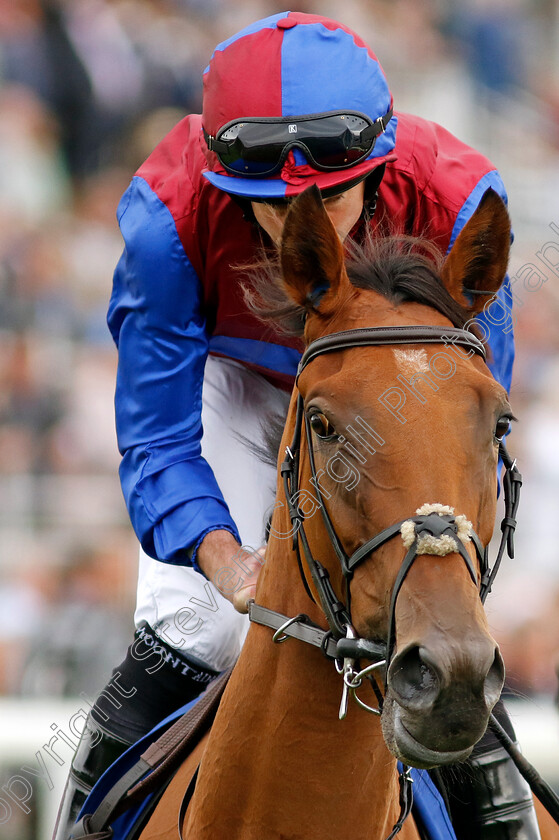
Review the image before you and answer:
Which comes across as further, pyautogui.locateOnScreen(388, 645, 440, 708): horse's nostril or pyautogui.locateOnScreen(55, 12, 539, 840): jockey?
pyautogui.locateOnScreen(55, 12, 539, 840): jockey

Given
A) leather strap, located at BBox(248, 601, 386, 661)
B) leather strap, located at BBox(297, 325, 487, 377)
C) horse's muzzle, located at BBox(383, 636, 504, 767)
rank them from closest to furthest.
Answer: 1. horse's muzzle, located at BBox(383, 636, 504, 767)
2. leather strap, located at BBox(248, 601, 386, 661)
3. leather strap, located at BBox(297, 325, 487, 377)

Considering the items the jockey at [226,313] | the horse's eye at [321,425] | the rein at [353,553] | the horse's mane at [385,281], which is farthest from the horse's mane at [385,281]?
the horse's eye at [321,425]

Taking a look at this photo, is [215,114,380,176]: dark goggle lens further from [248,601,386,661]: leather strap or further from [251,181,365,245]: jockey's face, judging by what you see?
[248,601,386,661]: leather strap

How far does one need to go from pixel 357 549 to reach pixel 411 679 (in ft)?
0.89

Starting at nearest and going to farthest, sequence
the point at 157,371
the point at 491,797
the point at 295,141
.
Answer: the point at 295,141 → the point at 491,797 → the point at 157,371

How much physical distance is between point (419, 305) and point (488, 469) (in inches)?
15.6

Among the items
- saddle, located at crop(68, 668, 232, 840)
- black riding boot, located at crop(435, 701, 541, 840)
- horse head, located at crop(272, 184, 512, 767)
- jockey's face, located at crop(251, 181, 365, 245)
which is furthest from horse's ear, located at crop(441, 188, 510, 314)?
black riding boot, located at crop(435, 701, 541, 840)

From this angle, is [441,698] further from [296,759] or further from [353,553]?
[296,759]

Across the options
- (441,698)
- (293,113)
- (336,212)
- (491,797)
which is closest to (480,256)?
(336,212)

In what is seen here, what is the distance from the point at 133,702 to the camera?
284cm

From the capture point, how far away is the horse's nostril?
162 cm

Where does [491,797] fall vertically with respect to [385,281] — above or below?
below

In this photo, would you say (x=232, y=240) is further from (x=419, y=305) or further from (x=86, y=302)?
(x=86, y=302)

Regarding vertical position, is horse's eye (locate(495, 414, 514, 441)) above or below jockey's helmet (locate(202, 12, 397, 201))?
below
